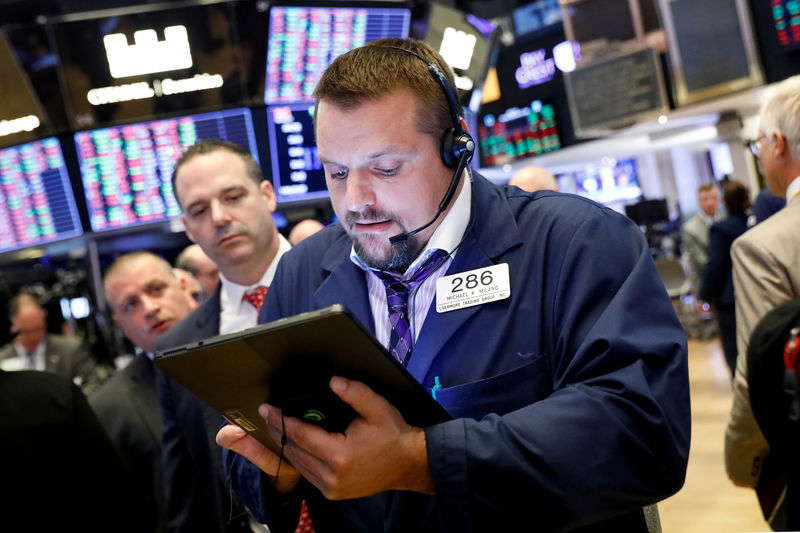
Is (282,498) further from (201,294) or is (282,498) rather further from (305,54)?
(305,54)

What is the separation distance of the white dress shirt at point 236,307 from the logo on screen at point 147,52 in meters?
1.98

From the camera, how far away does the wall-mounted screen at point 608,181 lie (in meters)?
15.1

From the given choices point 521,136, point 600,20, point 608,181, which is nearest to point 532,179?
point 600,20

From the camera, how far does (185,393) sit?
237cm

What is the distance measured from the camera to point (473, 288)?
132 centimetres

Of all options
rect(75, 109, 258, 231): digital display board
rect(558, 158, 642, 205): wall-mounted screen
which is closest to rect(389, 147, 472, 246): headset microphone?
rect(75, 109, 258, 231): digital display board

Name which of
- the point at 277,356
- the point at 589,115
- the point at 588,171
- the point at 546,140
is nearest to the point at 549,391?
the point at 277,356

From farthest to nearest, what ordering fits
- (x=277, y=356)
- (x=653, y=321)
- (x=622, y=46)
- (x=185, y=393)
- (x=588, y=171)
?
(x=588, y=171)
(x=622, y=46)
(x=185, y=393)
(x=653, y=321)
(x=277, y=356)

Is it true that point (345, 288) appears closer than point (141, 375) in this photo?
Yes

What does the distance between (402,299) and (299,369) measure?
380 mm

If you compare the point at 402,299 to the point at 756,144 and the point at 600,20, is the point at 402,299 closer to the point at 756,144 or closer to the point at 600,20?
the point at 756,144

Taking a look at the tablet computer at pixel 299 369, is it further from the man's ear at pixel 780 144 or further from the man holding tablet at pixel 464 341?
the man's ear at pixel 780 144

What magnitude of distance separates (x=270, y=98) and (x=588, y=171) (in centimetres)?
1234

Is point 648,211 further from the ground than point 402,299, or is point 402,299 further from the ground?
point 402,299
